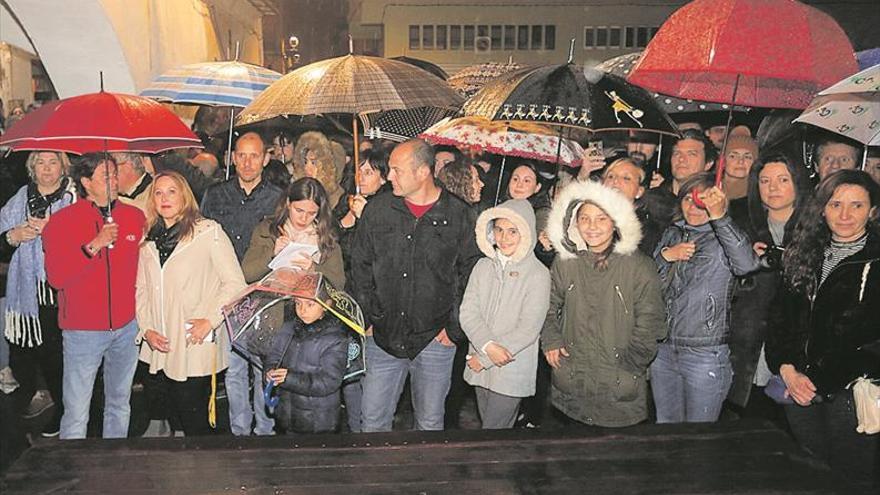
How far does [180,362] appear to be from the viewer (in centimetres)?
471

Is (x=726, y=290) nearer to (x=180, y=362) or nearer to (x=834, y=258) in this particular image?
(x=834, y=258)

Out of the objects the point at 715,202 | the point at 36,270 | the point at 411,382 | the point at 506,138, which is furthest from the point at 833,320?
the point at 36,270

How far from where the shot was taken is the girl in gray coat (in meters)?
4.50

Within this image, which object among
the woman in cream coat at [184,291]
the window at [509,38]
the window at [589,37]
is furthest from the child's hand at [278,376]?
the window at [589,37]

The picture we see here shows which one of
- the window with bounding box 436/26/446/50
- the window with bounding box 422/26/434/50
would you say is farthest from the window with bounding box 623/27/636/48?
the window with bounding box 422/26/434/50

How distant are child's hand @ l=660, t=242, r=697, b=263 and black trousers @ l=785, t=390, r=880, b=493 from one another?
1.03 m

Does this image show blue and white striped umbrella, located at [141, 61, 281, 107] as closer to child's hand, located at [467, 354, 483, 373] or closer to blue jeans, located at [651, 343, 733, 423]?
child's hand, located at [467, 354, 483, 373]

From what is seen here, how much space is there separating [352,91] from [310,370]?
69.7 inches

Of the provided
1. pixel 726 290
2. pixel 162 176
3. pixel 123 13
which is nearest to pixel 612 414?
pixel 726 290

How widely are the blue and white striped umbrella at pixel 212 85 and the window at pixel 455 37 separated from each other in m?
33.4

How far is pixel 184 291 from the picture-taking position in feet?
15.4

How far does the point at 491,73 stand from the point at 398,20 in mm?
31824

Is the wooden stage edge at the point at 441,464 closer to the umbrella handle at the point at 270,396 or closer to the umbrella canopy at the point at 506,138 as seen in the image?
the umbrella handle at the point at 270,396

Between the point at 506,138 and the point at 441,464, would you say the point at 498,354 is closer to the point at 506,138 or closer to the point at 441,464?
the point at 441,464
